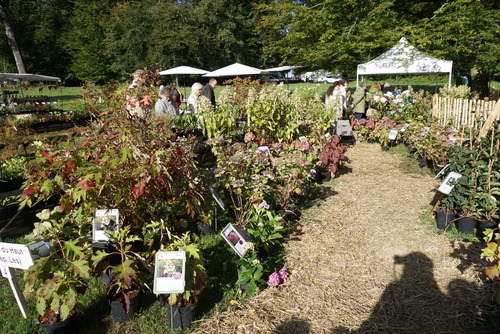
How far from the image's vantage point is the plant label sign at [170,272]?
7.09 ft

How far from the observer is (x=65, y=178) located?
268 centimetres

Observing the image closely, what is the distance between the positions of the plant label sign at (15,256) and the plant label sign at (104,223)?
0.45 m

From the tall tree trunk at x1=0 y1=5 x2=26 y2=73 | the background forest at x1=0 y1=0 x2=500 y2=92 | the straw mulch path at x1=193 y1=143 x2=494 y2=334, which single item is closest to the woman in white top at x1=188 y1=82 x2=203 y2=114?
the straw mulch path at x1=193 y1=143 x2=494 y2=334

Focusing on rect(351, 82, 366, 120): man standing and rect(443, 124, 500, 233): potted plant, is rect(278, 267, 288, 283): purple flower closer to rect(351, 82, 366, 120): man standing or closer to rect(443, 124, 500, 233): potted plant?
rect(443, 124, 500, 233): potted plant

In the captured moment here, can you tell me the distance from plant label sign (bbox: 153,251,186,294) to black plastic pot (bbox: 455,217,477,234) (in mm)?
3288

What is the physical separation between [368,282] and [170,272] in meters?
1.81

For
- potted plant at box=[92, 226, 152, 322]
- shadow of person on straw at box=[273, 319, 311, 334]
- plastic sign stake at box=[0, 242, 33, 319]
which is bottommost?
shadow of person on straw at box=[273, 319, 311, 334]

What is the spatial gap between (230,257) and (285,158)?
5.33ft

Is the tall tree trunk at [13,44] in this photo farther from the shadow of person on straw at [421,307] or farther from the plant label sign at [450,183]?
the shadow of person on straw at [421,307]

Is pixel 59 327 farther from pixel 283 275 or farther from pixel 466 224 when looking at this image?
pixel 466 224

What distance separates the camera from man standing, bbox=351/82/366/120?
9.48 m

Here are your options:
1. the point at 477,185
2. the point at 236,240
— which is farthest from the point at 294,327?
the point at 477,185

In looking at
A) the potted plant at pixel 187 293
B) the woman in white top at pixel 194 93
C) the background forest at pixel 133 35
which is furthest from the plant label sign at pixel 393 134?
the background forest at pixel 133 35

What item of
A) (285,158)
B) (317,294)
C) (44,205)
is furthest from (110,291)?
(285,158)
